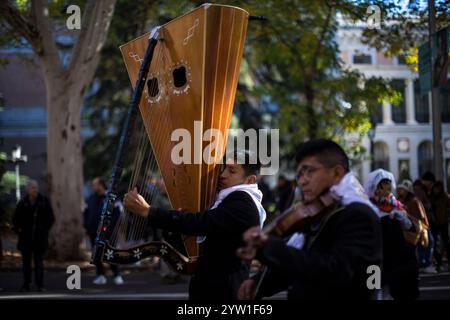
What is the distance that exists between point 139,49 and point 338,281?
2470 mm

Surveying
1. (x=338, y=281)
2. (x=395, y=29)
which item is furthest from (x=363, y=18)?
(x=338, y=281)

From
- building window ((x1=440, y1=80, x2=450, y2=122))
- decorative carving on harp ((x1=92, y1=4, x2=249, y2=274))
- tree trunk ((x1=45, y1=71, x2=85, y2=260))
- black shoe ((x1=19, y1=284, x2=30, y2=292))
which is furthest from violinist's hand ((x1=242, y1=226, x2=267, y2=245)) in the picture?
building window ((x1=440, y1=80, x2=450, y2=122))

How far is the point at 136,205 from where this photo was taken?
166 inches

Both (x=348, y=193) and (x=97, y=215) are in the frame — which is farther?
(x=97, y=215)

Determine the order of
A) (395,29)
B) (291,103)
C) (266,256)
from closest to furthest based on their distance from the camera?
(266,256) < (395,29) < (291,103)

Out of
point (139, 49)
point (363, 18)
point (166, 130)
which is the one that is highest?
point (363, 18)

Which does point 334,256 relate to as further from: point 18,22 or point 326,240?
point 18,22

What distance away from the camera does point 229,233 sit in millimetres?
4391

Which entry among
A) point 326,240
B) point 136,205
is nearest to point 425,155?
point 136,205

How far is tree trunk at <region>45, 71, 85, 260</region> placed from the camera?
15031 millimetres

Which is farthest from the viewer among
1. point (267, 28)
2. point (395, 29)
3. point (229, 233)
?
point (267, 28)

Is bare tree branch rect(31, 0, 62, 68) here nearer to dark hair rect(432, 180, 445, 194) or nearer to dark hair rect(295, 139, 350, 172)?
dark hair rect(432, 180, 445, 194)

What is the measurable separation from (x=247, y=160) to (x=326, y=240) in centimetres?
163

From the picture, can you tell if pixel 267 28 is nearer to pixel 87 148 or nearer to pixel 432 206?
pixel 432 206
